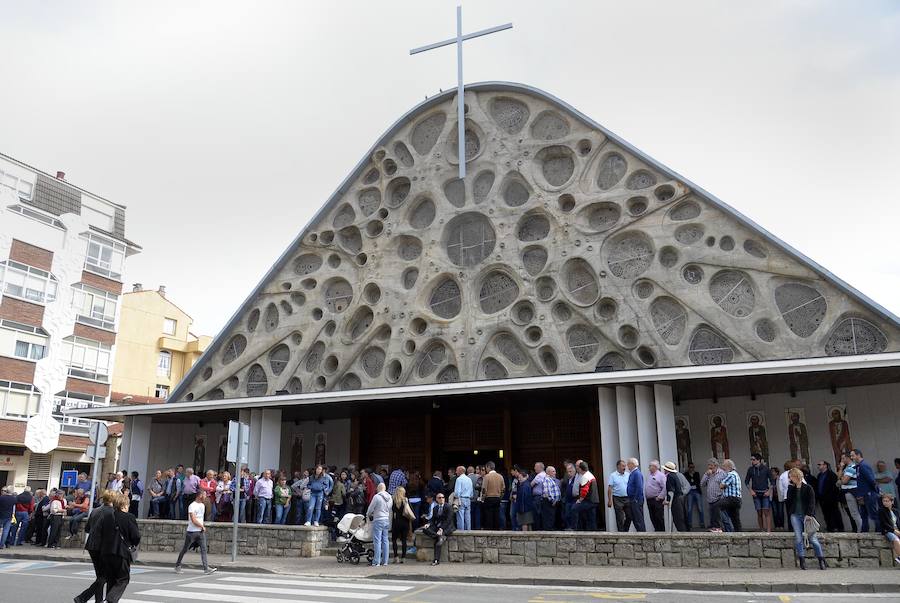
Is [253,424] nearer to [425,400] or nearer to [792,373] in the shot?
[425,400]

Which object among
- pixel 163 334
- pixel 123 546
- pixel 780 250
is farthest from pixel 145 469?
pixel 163 334

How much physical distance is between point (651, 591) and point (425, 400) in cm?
1079

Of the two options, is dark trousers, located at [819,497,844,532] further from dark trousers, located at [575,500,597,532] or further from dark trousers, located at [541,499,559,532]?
dark trousers, located at [541,499,559,532]

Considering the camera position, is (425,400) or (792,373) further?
(425,400)

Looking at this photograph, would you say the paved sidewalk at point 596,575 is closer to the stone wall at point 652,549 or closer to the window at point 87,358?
the stone wall at point 652,549

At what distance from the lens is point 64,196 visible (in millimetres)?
41344

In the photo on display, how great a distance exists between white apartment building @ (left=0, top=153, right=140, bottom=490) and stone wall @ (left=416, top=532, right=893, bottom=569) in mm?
29459

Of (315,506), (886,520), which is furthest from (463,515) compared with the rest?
(886,520)

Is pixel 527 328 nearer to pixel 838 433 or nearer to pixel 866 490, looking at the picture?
pixel 838 433

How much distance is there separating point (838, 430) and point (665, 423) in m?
4.86

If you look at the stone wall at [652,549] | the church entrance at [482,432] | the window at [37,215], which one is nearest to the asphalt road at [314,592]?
the stone wall at [652,549]

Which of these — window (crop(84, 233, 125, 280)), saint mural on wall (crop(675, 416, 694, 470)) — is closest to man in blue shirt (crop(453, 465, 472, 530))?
saint mural on wall (crop(675, 416, 694, 470))

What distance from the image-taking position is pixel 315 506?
739 inches

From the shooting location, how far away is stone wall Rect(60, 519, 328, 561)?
17.3 m
